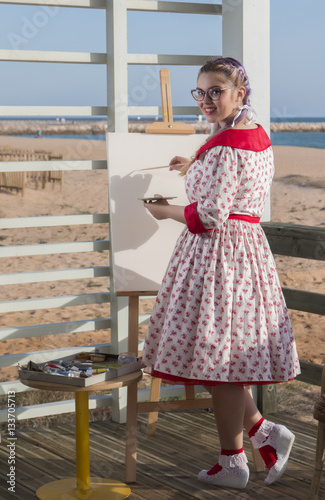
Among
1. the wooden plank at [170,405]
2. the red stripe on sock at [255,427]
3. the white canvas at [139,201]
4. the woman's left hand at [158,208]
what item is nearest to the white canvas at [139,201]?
the white canvas at [139,201]

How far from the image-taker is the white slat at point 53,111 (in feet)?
10.2

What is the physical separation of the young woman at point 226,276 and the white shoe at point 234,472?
3cm

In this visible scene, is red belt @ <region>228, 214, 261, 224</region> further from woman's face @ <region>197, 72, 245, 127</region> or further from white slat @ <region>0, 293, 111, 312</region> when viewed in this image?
white slat @ <region>0, 293, 111, 312</region>

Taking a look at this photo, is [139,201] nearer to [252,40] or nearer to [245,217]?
[245,217]

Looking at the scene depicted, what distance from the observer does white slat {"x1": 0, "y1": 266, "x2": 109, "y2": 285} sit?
10.4ft

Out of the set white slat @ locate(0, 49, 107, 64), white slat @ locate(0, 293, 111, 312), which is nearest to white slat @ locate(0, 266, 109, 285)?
white slat @ locate(0, 293, 111, 312)

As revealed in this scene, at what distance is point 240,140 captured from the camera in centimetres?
242

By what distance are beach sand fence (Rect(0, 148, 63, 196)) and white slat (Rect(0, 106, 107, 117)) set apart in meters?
13.5

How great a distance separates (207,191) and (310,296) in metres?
1.05

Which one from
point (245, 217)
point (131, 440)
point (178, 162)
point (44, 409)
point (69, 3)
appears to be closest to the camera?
point (245, 217)

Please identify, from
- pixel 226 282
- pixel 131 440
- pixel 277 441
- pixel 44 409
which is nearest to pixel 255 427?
pixel 277 441

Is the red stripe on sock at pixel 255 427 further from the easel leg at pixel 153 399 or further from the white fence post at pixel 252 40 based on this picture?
the white fence post at pixel 252 40

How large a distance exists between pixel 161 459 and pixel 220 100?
1.41m

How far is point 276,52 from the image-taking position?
90.5ft
